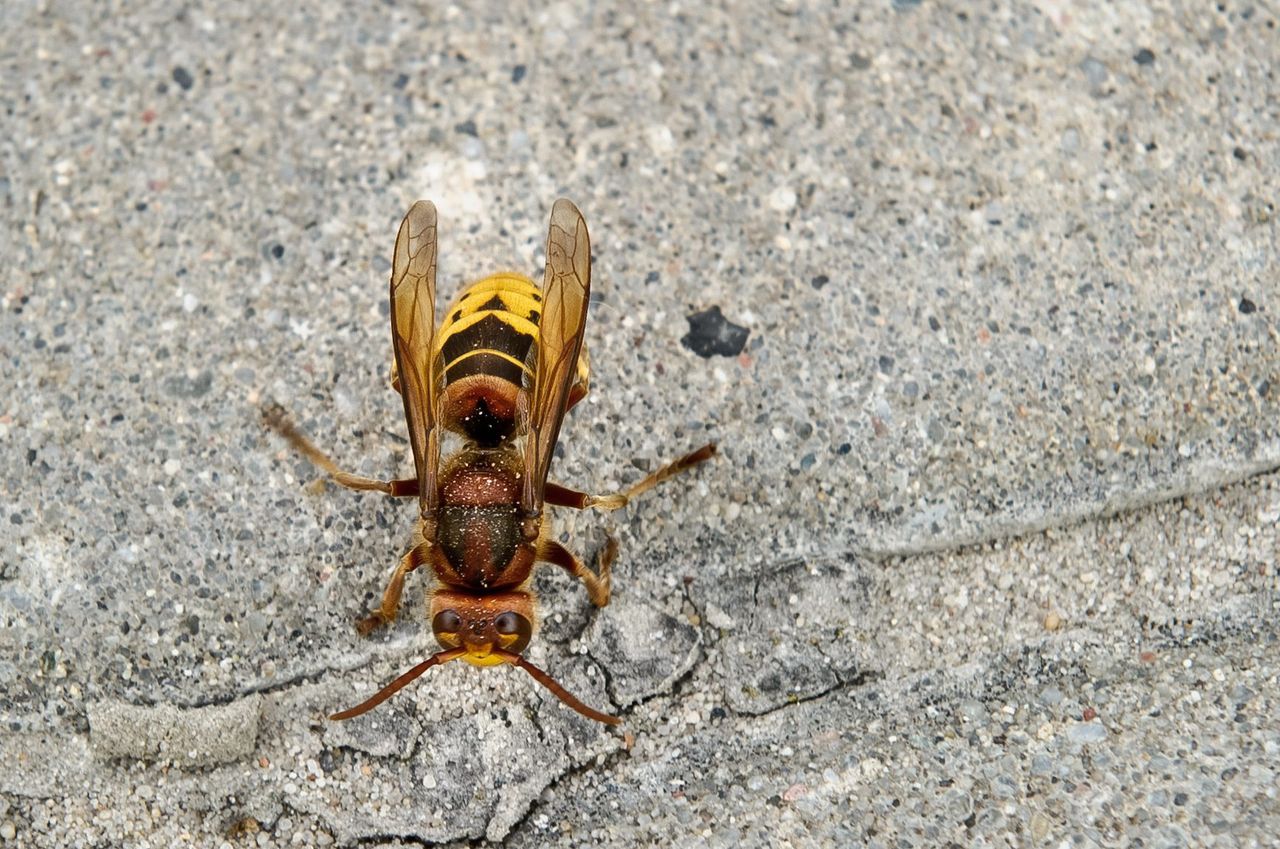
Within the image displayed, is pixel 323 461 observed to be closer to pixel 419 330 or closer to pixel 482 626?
pixel 419 330

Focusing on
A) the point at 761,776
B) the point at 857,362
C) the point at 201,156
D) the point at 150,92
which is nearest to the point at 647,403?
the point at 857,362

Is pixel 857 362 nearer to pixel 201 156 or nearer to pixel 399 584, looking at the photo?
pixel 399 584

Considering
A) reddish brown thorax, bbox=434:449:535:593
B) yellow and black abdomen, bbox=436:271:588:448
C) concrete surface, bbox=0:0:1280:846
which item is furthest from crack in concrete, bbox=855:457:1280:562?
yellow and black abdomen, bbox=436:271:588:448

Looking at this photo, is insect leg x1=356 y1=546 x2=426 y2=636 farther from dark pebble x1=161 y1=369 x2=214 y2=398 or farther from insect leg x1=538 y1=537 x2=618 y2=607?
dark pebble x1=161 y1=369 x2=214 y2=398

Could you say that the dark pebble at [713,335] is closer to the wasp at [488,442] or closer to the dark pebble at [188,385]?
the wasp at [488,442]

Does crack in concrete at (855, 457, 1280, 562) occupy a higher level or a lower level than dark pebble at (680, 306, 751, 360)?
lower

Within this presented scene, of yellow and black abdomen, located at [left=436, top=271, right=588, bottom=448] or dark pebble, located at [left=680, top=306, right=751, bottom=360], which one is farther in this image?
dark pebble, located at [left=680, top=306, right=751, bottom=360]

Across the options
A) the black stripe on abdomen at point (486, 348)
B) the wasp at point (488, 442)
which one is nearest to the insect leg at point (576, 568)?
the wasp at point (488, 442)
